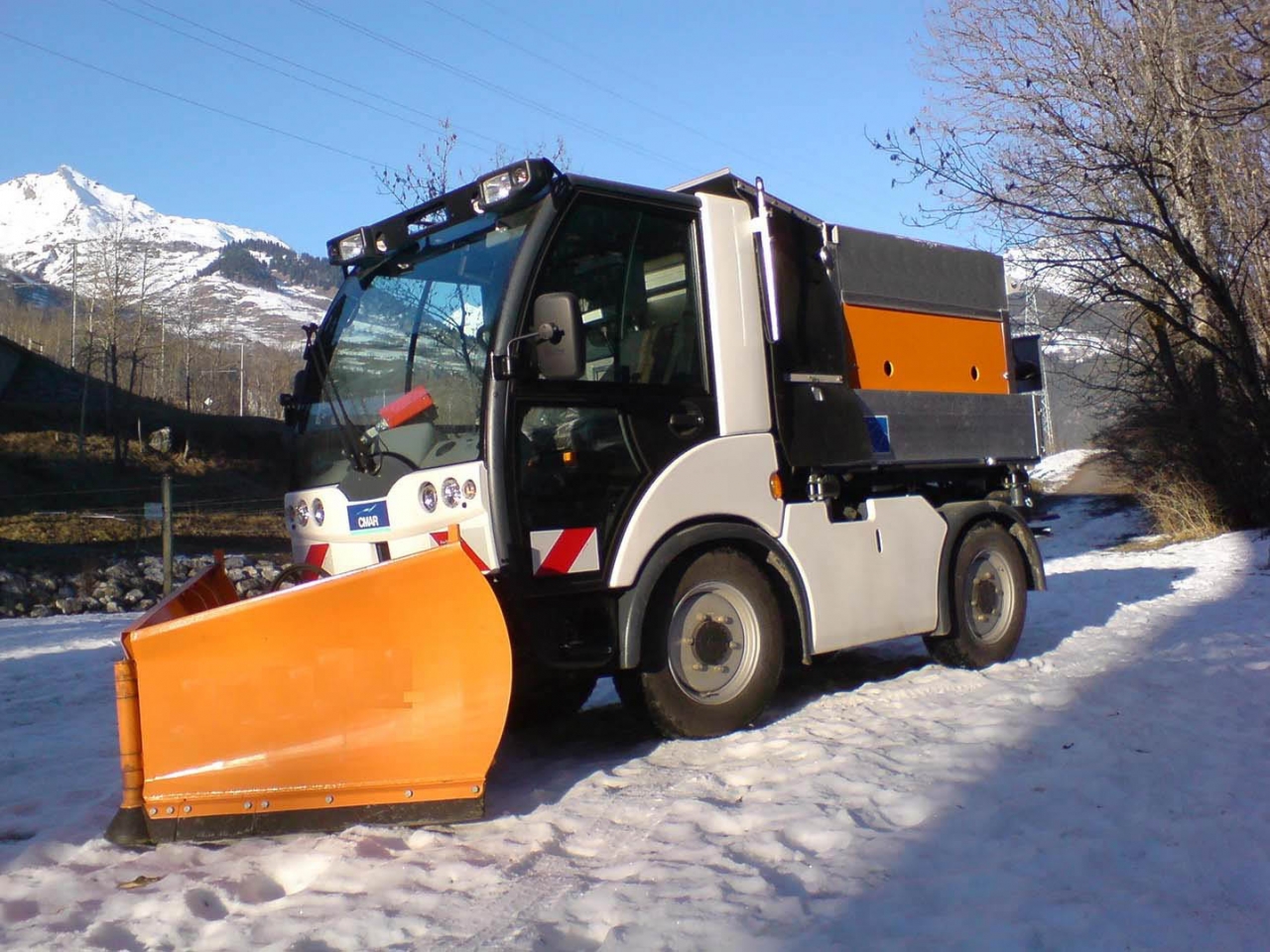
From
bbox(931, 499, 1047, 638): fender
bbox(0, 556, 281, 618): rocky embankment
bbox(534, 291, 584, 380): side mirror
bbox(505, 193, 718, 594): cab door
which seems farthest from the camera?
bbox(0, 556, 281, 618): rocky embankment

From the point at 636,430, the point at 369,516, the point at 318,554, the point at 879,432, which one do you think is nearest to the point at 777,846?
the point at 636,430

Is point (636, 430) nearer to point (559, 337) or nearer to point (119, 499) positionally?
point (559, 337)

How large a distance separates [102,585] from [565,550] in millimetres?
20846

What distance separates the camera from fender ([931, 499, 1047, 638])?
6883 mm

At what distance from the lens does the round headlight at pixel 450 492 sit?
15.2 feet

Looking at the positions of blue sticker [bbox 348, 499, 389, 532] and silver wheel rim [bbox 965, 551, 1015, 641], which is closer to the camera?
blue sticker [bbox 348, 499, 389, 532]

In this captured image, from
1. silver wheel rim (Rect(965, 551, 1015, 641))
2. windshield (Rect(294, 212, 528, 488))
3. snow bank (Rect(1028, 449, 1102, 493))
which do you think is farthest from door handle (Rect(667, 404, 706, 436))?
snow bank (Rect(1028, 449, 1102, 493))

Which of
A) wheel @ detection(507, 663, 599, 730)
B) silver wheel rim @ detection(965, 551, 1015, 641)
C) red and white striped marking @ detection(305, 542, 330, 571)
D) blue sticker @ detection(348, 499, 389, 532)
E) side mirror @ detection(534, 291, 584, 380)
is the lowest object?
wheel @ detection(507, 663, 599, 730)

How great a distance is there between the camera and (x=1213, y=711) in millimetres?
5727

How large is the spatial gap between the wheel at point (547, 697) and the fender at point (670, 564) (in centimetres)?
84

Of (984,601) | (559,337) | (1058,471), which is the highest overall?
(1058,471)

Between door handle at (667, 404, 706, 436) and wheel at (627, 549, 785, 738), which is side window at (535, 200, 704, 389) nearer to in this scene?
door handle at (667, 404, 706, 436)

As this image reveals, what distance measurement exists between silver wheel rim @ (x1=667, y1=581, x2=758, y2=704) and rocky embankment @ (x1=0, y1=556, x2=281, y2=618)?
15.8 m

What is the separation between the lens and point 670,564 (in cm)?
517
